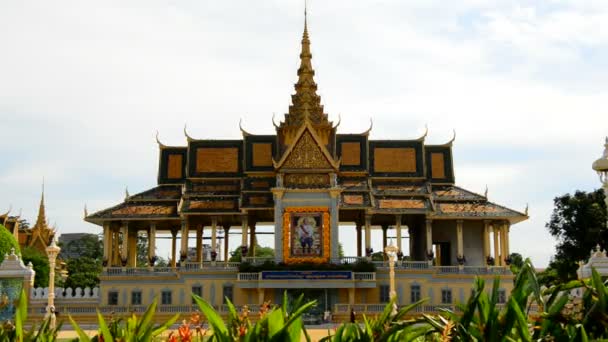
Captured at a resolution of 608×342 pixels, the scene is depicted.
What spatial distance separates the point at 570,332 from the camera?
5.96m

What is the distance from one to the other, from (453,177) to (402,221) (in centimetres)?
412

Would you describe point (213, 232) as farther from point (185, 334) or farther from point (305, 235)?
point (185, 334)

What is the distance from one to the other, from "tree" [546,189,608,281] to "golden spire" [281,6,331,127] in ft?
52.2

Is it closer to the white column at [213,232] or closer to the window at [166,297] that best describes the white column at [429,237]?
the white column at [213,232]

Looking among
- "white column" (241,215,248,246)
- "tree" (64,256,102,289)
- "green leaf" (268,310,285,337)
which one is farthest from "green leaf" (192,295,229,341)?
"tree" (64,256,102,289)

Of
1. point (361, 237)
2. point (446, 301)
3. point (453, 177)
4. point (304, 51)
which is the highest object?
point (304, 51)

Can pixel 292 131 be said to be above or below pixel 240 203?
above

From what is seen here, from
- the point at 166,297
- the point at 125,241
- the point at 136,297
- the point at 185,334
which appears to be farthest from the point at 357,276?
the point at 185,334

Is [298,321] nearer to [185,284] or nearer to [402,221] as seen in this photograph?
[185,284]

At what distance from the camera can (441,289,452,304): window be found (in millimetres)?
42938

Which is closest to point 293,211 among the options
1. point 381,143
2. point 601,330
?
point 381,143

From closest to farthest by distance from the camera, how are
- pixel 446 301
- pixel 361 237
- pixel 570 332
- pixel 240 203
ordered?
pixel 570 332 → pixel 446 301 → pixel 240 203 → pixel 361 237

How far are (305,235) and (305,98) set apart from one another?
469 inches

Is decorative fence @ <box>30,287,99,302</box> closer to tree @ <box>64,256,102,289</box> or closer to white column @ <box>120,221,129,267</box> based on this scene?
white column @ <box>120,221,129,267</box>
